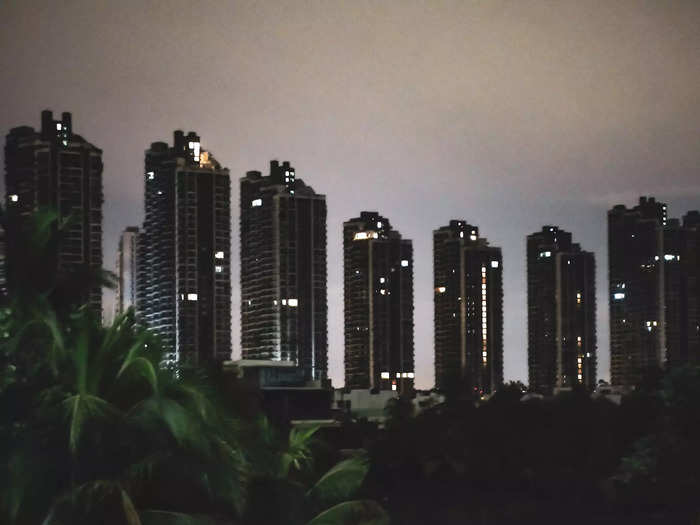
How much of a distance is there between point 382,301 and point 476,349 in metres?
8.37

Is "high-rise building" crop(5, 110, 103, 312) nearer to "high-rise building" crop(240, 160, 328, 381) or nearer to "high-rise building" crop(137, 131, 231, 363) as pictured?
"high-rise building" crop(137, 131, 231, 363)

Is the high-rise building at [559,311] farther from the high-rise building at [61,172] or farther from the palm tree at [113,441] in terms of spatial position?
the palm tree at [113,441]

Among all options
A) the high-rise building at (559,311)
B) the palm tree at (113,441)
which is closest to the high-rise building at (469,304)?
the high-rise building at (559,311)

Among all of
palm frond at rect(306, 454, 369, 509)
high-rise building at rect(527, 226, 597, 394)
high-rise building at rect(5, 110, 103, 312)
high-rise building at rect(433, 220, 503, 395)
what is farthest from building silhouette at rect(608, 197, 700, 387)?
palm frond at rect(306, 454, 369, 509)

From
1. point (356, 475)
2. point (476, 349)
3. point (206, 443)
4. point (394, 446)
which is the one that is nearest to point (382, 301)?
point (476, 349)

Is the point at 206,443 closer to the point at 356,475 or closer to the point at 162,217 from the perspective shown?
the point at 356,475

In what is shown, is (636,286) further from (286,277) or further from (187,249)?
(187,249)

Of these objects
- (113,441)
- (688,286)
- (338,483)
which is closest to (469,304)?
(688,286)

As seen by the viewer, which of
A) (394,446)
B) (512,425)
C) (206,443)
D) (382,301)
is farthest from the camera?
(382,301)

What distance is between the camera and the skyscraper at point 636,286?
73.6 m

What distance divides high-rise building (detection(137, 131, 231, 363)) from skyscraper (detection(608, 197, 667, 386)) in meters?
28.2

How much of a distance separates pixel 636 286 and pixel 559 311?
7413 millimetres

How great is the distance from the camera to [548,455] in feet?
88.9

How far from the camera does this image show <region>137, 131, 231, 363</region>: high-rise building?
2320 inches
